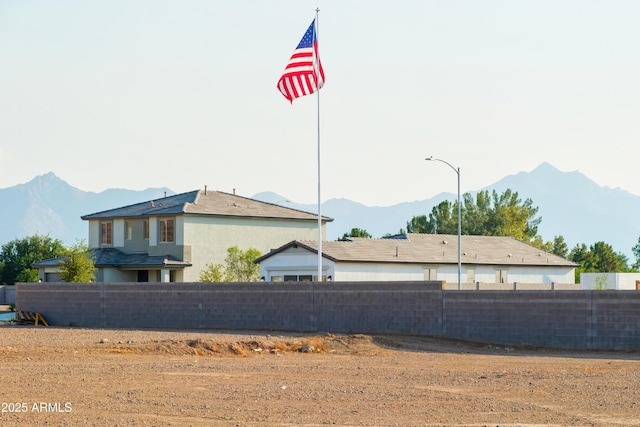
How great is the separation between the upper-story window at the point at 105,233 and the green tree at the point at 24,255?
23448 millimetres

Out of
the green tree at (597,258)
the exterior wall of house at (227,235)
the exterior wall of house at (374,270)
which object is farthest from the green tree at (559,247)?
the exterior wall of house at (227,235)

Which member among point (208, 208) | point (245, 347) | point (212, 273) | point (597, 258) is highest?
point (208, 208)

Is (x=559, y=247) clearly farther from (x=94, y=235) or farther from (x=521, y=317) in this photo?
(x=521, y=317)

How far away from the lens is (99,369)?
2455 centimetres

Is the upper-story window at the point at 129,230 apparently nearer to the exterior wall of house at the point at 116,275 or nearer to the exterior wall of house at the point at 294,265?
the exterior wall of house at the point at 116,275

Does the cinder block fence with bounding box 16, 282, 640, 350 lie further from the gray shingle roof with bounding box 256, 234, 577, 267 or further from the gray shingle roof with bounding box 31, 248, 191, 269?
the gray shingle roof with bounding box 31, 248, 191, 269

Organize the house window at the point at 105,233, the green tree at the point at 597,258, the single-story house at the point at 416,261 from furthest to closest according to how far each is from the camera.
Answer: the green tree at the point at 597,258 → the house window at the point at 105,233 → the single-story house at the point at 416,261

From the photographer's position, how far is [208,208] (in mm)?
67688

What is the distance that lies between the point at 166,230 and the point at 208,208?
3.00 meters

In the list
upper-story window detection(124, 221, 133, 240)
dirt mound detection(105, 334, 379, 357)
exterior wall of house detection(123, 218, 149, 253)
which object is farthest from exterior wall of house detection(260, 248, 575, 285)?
dirt mound detection(105, 334, 379, 357)

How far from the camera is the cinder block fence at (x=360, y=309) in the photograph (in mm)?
33094

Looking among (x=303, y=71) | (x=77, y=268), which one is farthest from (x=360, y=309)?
(x=77, y=268)

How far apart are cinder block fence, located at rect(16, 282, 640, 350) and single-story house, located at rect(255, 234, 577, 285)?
1361 cm

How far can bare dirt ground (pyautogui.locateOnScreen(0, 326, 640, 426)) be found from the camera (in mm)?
16953
